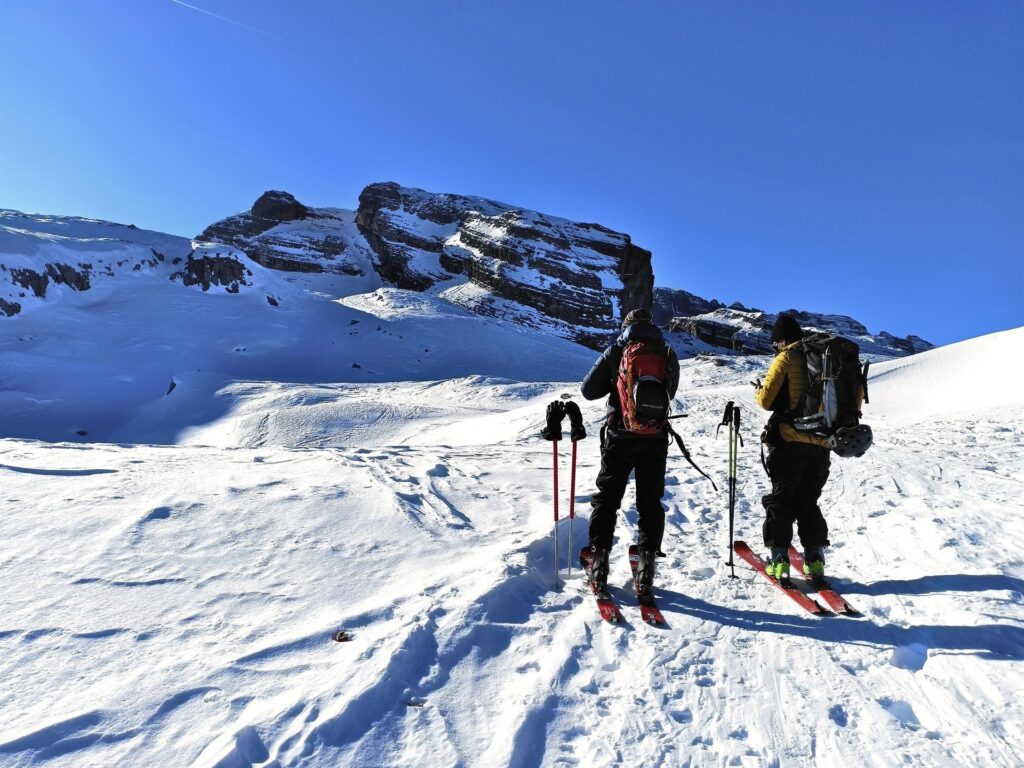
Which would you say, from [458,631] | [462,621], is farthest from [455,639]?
[462,621]

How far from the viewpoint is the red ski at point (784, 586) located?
4.22 metres

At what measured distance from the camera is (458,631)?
3701 mm

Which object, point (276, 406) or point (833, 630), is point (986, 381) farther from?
point (276, 406)

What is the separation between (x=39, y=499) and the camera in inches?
218

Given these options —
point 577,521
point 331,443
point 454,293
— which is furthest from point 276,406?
point 454,293

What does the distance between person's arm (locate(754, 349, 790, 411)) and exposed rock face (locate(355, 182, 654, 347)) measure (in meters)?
66.6

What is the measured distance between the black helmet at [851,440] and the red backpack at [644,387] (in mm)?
1318

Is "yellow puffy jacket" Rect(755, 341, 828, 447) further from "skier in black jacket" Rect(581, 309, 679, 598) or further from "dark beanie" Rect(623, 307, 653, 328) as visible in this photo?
"dark beanie" Rect(623, 307, 653, 328)

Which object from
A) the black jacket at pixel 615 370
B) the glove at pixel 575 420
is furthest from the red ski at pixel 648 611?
the black jacket at pixel 615 370

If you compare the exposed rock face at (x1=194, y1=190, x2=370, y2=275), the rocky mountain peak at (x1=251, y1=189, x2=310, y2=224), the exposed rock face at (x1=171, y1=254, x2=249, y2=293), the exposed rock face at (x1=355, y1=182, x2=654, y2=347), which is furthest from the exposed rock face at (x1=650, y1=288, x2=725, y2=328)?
the exposed rock face at (x1=171, y1=254, x2=249, y2=293)

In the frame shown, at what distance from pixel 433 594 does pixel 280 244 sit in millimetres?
104191

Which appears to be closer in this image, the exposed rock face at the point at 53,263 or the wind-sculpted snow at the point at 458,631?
the wind-sculpted snow at the point at 458,631

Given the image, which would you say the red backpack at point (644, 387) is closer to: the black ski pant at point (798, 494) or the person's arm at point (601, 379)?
the person's arm at point (601, 379)

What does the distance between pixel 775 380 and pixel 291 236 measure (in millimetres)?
108789
